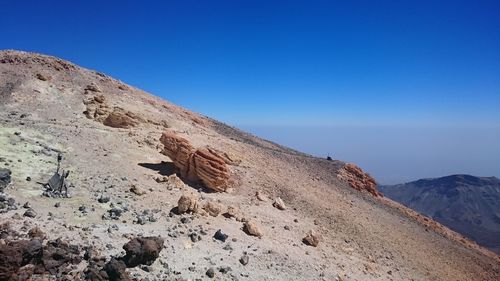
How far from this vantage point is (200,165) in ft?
58.6

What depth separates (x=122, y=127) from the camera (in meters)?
23.8

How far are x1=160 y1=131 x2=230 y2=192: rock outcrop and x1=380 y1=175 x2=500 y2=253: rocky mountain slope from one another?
104m

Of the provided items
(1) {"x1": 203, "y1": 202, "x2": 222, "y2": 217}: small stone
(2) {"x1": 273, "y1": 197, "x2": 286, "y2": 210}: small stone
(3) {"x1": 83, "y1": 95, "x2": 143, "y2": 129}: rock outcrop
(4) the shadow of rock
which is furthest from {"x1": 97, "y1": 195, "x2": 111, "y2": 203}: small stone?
(3) {"x1": 83, "y1": 95, "x2": 143, "y2": 129}: rock outcrop

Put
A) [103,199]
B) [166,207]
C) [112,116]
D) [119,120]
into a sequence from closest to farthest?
[103,199], [166,207], [119,120], [112,116]

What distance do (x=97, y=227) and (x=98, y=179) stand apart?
4.28 meters

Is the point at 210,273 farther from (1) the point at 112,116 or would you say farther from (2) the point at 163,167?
(1) the point at 112,116

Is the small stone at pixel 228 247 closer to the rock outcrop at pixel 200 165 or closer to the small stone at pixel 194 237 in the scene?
the small stone at pixel 194 237

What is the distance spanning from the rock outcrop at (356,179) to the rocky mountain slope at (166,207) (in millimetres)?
164

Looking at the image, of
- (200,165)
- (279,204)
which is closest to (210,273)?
(200,165)

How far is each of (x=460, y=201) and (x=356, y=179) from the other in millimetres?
135394

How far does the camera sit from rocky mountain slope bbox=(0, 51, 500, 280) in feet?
32.5

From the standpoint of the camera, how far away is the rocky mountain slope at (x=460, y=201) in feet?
400

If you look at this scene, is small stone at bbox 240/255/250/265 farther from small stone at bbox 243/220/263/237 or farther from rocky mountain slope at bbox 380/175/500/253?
rocky mountain slope at bbox 380/175/500/253

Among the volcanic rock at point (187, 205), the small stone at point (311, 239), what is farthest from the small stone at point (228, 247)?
the small stone at point (311, 239)
